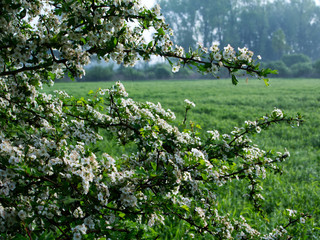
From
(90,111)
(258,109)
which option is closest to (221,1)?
(258,109)

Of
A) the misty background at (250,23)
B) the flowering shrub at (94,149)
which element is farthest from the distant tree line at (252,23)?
the flowering shrub at (94,149)

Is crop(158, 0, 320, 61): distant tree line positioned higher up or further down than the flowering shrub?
higher up

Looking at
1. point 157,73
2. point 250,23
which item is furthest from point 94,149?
point 250,23

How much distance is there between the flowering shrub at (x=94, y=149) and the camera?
1682 mm

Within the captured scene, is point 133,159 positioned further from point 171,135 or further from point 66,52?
point 66,52

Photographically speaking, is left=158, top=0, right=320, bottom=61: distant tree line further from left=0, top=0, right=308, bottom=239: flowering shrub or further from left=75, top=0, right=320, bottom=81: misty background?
left=0, top=0, right=308, bottom=239: flowering shrub

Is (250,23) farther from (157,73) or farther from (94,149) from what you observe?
(94,149)

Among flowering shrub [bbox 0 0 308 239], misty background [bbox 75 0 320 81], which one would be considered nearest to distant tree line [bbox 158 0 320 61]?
misty background [bbox 75 0 320 81]

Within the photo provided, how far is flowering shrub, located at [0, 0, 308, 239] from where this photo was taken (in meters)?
1.68

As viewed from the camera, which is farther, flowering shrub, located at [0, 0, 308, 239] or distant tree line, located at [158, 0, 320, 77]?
distant tree line, located at [158, 0, 320, 77]

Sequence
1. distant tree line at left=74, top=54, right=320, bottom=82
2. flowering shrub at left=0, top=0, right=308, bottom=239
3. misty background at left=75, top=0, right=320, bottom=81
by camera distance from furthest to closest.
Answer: misty background at left=75, top=0, right=320, bottom=81
distant tree line at left=74, top=54, right=320, bottom=82
flowering shrub at left=0, top=0, right=308, bottom=239

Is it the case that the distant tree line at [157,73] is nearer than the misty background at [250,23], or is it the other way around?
the distant tree line at [157,73]

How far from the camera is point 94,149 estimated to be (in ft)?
7.32

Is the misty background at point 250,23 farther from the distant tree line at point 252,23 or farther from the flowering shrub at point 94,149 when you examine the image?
the flowering shrub at point 94,149
